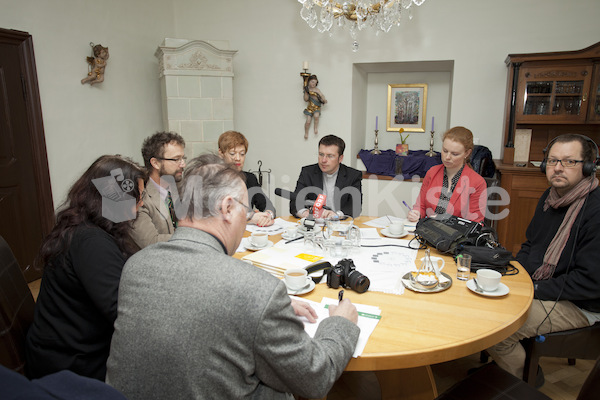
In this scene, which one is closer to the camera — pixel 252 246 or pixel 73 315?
pixel 73 315

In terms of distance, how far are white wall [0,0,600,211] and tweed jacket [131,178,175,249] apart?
6.49 ft

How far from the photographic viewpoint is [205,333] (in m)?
0.81

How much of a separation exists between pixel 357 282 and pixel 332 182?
1709 millimetres

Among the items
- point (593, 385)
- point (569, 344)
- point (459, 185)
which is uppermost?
point (459, 185)

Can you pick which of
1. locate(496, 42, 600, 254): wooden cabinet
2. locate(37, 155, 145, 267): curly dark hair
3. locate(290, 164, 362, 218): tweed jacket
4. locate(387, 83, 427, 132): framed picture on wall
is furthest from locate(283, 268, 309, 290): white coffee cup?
locate(387, 83, 427, 132): framed picture on wall

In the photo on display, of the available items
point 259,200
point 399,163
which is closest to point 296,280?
point 259,200

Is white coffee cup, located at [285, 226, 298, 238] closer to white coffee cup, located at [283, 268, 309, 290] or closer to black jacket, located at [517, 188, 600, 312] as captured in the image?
white coffee cup, located at [283, 268, 309, 290]

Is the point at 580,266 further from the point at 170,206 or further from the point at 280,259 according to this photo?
the point at 170,206

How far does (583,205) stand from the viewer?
1737 mm

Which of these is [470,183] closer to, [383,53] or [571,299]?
[571,299]

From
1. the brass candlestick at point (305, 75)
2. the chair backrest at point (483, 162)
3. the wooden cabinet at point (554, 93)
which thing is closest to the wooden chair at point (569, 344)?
the chair backrest at point (483, 162)

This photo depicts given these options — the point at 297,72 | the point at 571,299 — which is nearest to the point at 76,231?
the point at 571,299

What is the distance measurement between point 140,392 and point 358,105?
4371mm

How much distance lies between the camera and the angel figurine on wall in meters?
3.64
